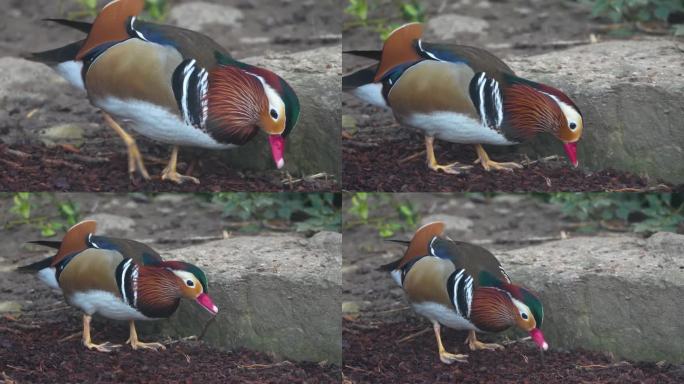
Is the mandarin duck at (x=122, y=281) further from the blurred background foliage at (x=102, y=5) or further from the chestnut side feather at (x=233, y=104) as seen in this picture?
the blurred background foliage at (x=102, y=5)

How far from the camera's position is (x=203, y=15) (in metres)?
4.43

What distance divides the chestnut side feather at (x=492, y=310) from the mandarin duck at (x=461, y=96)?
0.51 m

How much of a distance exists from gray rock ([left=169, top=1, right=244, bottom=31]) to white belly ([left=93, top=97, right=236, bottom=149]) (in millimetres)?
993

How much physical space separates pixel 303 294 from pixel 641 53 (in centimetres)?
160

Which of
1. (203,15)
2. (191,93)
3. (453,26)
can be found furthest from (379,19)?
(191,93)

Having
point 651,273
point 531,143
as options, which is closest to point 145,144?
point 531,143

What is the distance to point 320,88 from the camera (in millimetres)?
3795

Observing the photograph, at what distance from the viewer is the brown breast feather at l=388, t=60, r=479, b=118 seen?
3.54 m

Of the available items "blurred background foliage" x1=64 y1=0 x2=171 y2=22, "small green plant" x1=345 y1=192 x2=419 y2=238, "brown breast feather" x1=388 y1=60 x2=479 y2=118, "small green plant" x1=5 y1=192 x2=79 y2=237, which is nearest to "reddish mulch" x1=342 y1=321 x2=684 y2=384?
"small green plant" x1=345 y1=192 x2=419 y2=238

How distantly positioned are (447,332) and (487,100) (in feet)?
3.07

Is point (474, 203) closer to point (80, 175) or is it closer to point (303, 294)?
point (303, 294)

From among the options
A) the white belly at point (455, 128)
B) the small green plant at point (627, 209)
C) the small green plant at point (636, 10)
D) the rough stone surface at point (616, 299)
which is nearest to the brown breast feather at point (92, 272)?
the white belly at point (455, 128)

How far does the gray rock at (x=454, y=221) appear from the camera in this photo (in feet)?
14.9

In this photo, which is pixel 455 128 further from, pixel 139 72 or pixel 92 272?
pixel 92 272
